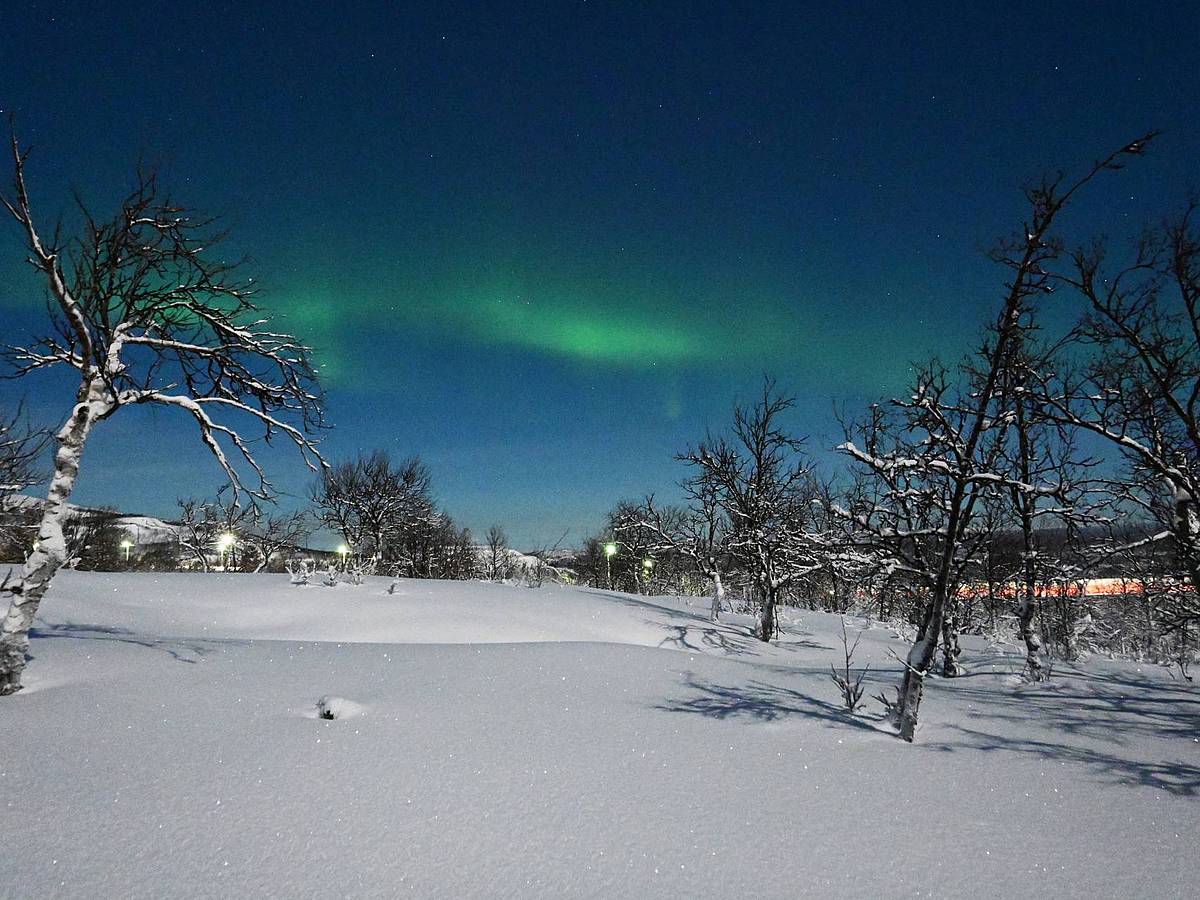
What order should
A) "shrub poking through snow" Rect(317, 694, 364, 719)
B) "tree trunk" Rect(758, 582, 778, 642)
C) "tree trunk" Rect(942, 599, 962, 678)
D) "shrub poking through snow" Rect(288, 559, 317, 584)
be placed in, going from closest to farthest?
"shrub poking through snow" Rect(317, 694, 364, 719) < "tree trunk" Rect(942, 599, 962, 678) < "shrub poking through snow" Rect(288, 559, 317, 584) < "tree trunk" Rect(758, 582, 778, 642)

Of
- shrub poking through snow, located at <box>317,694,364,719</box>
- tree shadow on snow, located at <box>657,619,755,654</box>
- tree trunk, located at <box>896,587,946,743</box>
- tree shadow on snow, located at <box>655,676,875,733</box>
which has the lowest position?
tree shadow on snow, located at <box>657,619,755,654</box>

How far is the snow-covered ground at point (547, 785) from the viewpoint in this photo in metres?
2.31

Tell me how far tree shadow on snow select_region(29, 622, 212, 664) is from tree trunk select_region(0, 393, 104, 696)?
1321mm

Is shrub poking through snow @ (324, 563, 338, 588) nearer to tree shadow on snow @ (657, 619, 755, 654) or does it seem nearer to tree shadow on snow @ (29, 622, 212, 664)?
tree shadow on snow @ (29, 622, 212, 664)

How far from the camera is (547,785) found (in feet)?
10.1

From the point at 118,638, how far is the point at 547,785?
6.14 meters

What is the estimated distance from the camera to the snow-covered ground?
2.31m

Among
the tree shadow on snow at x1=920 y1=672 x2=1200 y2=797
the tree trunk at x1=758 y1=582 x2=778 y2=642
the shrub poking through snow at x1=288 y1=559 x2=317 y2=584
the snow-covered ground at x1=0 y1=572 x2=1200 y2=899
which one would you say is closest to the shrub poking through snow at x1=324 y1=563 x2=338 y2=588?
the shrub poking through snow at x1=288 y1=559 x2=317 y2=584

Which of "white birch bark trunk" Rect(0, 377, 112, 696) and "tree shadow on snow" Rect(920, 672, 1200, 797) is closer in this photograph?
"tree shadow on snow" Rect(920, 672, 1200, 797)

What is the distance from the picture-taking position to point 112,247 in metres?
4.88

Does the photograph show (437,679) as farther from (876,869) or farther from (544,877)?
(876,869)

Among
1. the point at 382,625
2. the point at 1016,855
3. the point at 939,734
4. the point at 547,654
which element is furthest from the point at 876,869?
the point at 382,625

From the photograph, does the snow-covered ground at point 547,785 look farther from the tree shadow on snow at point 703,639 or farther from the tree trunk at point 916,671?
the tree shadow on snow at point 703,639

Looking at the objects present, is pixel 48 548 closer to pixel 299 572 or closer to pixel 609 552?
pixel 299 572
